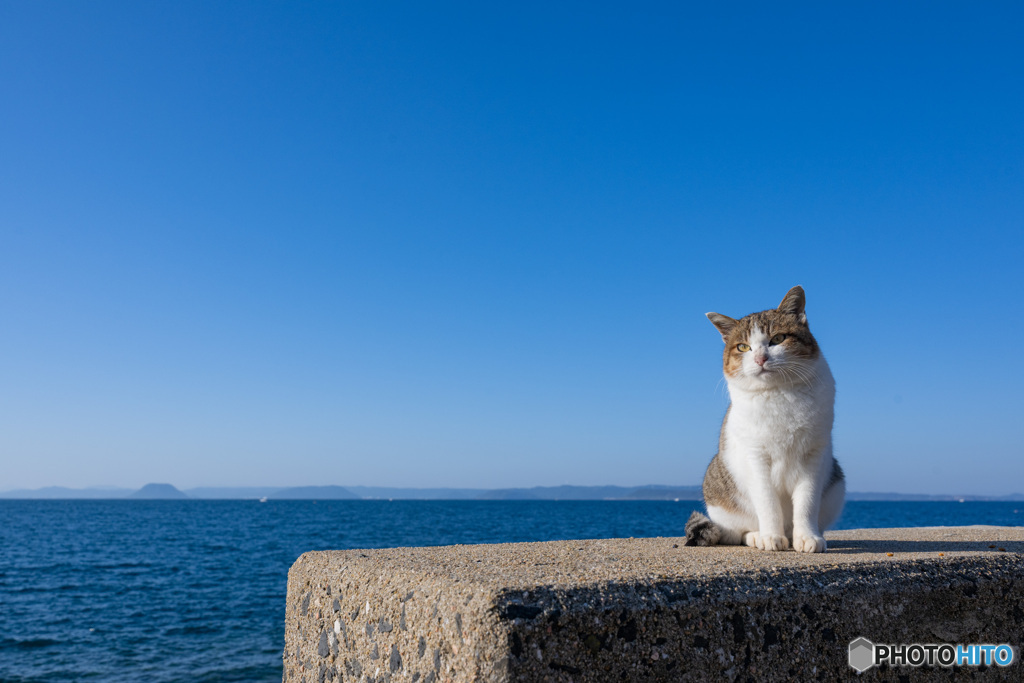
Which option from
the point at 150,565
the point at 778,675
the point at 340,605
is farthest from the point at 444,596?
the point at 150,565

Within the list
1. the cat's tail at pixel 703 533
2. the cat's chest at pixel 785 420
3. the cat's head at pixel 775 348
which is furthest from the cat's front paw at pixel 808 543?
the cat's head at pixel 775 348

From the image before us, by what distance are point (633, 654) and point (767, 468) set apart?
1.54 metres

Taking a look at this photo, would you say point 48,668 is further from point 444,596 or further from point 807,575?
point 807,575

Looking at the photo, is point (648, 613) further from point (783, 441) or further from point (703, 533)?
point (703, 533)

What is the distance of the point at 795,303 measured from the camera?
3.45 metres

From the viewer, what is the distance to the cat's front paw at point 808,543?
10.1 ft

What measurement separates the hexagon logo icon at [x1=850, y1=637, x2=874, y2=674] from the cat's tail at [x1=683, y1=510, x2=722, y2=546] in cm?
123

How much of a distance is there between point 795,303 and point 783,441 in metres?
0.77

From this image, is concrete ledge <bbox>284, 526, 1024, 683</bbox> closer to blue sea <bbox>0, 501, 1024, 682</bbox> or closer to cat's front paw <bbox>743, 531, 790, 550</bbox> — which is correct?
cat's front paw <bbox>743, 531, 790, 550</bbox>

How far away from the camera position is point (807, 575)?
93.8 inches

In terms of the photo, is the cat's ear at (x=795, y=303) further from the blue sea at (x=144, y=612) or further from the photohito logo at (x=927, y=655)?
the blue sea at (x=144, y=612)

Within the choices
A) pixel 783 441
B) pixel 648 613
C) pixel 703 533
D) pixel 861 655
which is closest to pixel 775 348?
pixel 783 441

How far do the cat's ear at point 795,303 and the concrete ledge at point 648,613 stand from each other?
1221 millimetres

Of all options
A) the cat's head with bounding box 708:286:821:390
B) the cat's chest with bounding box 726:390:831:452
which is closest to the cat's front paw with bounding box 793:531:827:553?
the cat's chest with bounding box 726:390:831:452
